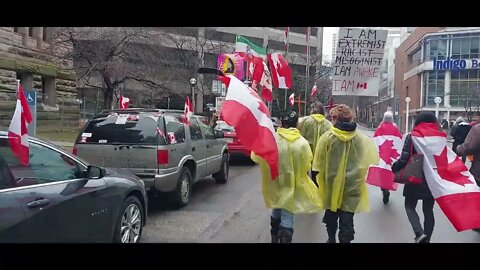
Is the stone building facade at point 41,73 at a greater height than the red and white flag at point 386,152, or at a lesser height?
greater

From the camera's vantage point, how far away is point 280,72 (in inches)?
260

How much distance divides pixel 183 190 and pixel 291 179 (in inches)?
69.1

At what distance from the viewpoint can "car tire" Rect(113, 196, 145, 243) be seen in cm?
456

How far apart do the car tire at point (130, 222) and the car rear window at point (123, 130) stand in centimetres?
72

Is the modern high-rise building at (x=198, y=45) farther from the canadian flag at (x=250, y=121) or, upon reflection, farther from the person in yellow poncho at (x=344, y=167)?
the person in yellow poncho at (x=344, y=167)

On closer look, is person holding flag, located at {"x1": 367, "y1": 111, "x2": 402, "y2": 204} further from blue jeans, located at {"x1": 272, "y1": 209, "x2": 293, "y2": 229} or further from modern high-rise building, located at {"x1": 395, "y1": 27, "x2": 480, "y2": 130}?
blue jeans, located at {"x1": 272, "y1": 209, "x2": 293, "y2": 229}

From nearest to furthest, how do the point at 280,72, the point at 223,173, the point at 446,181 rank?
the point at 446,181
the point at 280,72
the point at 223,173

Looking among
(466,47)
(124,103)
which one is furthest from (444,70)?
(124,103)

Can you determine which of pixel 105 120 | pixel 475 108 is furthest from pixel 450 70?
pixel 105 120

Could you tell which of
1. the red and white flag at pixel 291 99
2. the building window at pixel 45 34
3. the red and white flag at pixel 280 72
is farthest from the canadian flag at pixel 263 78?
the building window at pixel 45 34

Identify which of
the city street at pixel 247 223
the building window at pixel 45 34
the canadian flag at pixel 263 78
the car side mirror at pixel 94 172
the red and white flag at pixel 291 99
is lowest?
the city street at pixel 247 223

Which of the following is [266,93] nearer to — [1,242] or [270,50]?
[270,50]

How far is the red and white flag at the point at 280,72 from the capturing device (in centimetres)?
Answer: 650

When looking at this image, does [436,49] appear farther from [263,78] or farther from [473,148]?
[263,78]
